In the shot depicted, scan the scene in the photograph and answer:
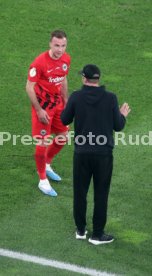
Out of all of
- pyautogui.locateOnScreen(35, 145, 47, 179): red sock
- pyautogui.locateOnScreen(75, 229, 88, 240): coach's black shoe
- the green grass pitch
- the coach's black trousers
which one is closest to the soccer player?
pyautogui.locateOnScreen(35, 145, 47, 179): red sock

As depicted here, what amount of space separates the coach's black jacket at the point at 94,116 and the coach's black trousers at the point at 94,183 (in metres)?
0.11

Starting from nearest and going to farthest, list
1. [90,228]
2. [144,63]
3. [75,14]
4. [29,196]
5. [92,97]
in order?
[92,97] → [90,228] → [29,196] → [144,63] → [75,14]

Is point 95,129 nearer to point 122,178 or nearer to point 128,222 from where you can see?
point 128,222

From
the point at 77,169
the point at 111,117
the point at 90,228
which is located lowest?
the point at 90,228

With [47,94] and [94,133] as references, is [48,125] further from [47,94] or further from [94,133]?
[94,133]

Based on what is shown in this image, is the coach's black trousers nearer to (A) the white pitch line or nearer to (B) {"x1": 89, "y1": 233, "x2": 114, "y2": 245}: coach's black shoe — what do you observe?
(B) {"x1": 89, "y1": 233, "x2": 114, "y2": 245}: coach's black shoe

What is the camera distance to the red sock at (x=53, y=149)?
34.7ft

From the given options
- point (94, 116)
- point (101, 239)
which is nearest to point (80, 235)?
point (101, 239)

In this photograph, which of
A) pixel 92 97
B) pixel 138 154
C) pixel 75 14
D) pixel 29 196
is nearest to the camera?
pixel 92 97

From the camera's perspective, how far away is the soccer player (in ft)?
32.3

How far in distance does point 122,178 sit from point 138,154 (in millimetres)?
734

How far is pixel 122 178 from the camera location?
10734mm

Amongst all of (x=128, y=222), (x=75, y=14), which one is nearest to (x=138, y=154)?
(x=128, y=222)

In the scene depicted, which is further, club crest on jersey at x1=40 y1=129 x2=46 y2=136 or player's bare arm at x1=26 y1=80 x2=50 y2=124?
club crest on jersey at x1=40 y1=129 x2=46 y2=136
